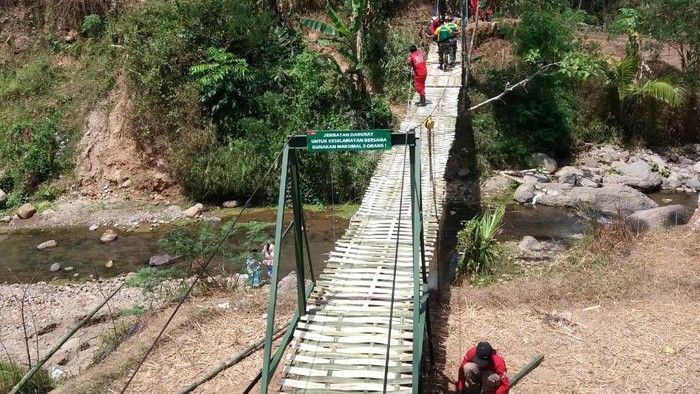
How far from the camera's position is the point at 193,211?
10.7 metres

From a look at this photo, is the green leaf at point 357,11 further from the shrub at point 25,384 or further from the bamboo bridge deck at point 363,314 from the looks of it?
the shrub at point 25,384

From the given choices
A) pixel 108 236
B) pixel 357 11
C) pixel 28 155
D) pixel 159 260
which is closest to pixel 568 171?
pixel 357 11

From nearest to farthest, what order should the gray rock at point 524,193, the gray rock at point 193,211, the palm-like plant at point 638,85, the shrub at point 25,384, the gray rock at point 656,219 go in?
the shrub at point 25,384, the gray rock at point 656,219, the gray rock at point 524,193, the gray rock at point 193,211, the palm-like plant at point 638,85

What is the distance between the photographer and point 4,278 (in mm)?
8773

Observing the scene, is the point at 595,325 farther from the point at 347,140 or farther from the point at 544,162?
the point at 544,162

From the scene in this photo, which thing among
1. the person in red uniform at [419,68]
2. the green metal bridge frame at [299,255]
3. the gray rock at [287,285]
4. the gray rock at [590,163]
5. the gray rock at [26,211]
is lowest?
the gray rock at [287,285]

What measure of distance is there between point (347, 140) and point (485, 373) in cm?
191

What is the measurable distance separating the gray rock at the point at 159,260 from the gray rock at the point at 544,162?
24.5ft

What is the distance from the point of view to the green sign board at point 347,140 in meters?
3.79

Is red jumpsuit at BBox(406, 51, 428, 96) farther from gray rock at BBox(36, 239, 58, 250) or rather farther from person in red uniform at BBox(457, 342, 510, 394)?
gray rock at BBox(36, 239, 58, 250)

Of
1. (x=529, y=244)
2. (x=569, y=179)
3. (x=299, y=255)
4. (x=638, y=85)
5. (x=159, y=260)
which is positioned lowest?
(x=159, y=260)

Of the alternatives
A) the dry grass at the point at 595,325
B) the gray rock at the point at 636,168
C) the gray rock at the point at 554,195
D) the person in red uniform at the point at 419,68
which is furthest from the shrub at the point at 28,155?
the gray rock at the point at 636,168

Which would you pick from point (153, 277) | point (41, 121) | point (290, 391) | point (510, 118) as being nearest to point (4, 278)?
point (153, 277)

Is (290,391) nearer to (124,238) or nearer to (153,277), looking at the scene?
(153,277)
